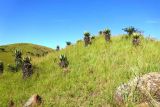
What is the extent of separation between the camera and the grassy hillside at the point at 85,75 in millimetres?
18875

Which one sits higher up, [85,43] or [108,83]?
[85,43]

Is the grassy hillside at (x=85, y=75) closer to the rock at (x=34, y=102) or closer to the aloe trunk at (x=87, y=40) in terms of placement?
the rock at (x=34, y=102)

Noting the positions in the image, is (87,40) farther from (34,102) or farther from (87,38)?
(34,102)

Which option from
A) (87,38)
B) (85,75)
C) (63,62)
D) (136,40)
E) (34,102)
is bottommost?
(34,102)

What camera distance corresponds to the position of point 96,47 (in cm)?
2844

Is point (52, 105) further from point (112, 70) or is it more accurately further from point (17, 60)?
point (17, 60)

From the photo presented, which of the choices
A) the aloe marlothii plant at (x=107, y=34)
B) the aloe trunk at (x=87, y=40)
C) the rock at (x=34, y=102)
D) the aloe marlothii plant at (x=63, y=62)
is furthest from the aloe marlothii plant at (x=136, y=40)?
the rock at (x=34, y=102)

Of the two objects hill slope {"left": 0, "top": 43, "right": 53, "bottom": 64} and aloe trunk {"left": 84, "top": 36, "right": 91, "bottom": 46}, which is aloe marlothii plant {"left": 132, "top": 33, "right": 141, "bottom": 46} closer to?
aloe trunk {"left": 84, "top": 36, "right": 91, "bottom": 46}

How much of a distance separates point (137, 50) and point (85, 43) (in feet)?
21.1

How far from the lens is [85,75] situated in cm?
2212

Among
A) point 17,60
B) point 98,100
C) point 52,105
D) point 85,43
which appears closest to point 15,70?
point 17,60

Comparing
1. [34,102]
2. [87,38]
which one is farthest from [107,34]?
[34,102]

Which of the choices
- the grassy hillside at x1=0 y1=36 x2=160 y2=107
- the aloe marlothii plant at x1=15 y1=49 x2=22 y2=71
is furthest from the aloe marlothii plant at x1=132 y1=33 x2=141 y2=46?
the aloe marlothii plant at x1=15 y1=49 x2=22 y2=71

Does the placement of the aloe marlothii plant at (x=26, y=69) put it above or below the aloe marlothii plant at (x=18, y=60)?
below
